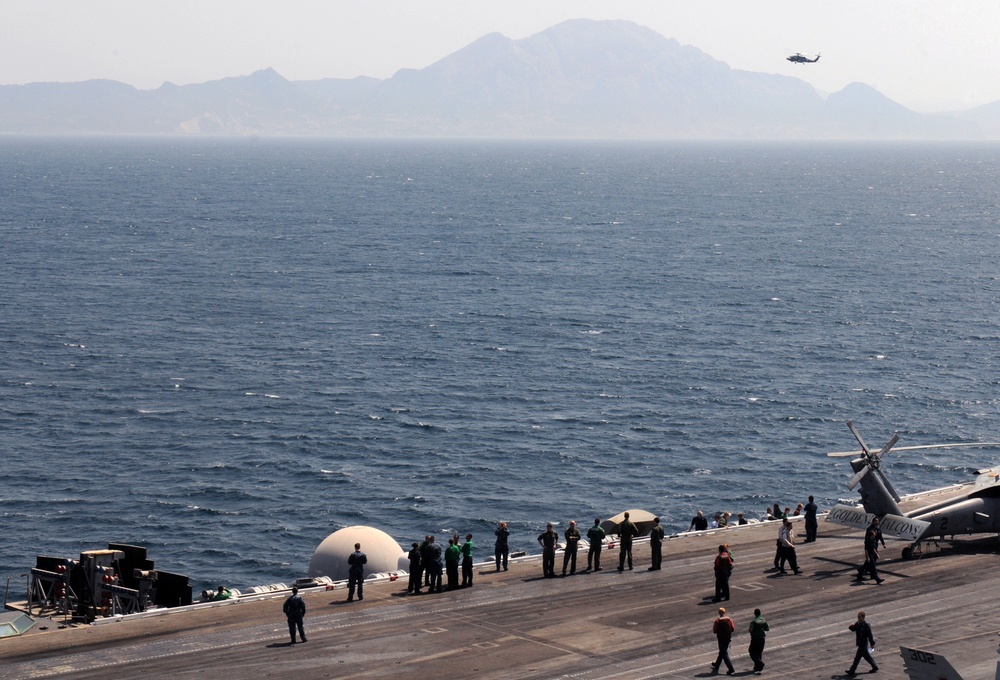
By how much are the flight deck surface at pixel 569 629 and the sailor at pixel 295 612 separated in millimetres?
→ 387

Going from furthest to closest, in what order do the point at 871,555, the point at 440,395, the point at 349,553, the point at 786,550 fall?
the point at 440,395 → the point at 349,553 → the point at 786,550 → the point at 871,555

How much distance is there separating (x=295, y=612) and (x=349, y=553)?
8886mm

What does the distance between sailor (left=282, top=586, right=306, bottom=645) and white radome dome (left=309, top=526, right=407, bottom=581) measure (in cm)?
828

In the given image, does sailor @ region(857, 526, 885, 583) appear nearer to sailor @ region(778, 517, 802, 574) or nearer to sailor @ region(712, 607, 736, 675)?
sailor @ region(778, 517, 802, 574)

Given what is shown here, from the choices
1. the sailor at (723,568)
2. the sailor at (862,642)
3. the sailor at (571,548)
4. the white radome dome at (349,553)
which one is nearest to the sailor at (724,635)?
the sailor at (862,642)

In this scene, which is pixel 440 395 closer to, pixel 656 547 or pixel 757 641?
pixel 656 547

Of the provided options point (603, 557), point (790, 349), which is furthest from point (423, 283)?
point (603, 557)

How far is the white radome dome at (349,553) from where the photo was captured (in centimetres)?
4381

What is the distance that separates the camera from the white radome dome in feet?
144

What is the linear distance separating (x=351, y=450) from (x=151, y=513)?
15.4 m

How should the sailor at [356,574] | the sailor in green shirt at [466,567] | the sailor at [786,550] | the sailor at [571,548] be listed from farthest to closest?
the sailor at [786,550] → the sailor at [571,548] → the sailor in green shirt at [466,567] → the sailor at [356,574]

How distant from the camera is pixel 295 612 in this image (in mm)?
34844

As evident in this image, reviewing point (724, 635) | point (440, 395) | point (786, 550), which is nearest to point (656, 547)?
point (786, 550)

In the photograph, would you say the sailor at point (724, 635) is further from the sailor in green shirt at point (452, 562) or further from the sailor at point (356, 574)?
the sailor at point (356, 574)
